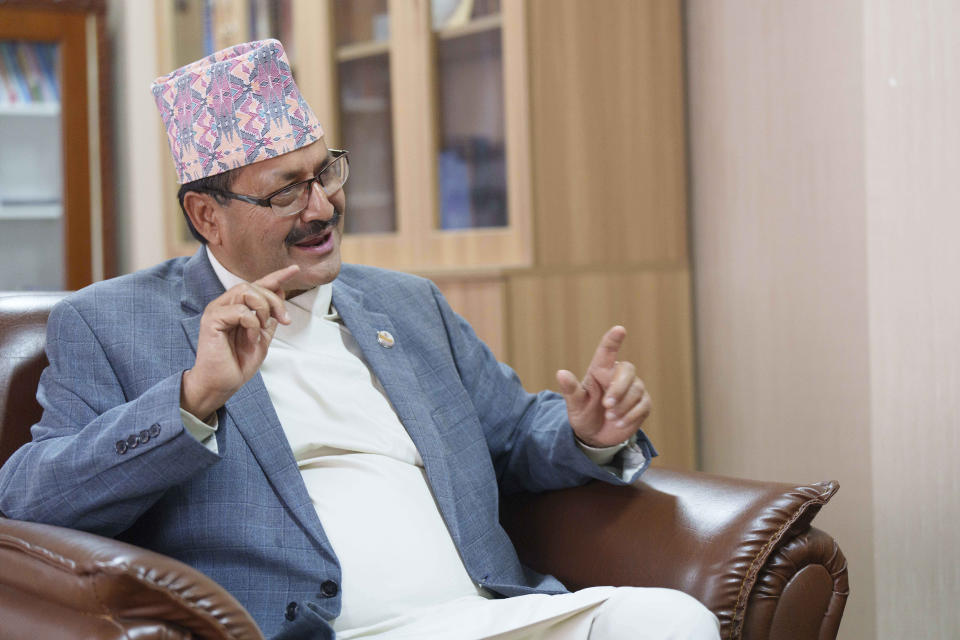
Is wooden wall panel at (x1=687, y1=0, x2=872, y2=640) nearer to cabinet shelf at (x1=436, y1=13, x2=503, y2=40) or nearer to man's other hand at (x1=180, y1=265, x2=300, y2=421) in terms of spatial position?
cabinet shelf at (x1=436, y1=13, x2=503, y2=40)

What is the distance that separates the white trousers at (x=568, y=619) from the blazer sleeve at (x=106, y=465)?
1.01 ft

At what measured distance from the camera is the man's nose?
161 centimetres

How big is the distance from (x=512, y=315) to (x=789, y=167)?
0.71 m

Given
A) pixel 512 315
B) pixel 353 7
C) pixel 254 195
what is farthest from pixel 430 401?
pixel 353 7

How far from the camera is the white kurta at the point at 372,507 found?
139 cm

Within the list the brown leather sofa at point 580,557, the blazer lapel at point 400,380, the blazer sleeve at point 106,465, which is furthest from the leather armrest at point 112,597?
the blazer lapel at point 400,380

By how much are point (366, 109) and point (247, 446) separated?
156cm

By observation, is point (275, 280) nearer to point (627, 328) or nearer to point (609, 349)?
point (609, 349)

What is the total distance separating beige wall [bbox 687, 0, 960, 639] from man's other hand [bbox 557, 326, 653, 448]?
0.80 metres

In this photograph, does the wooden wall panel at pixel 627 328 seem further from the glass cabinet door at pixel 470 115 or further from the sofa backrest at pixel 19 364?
the sofa backrest at pixel 19 364

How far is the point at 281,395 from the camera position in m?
1.57

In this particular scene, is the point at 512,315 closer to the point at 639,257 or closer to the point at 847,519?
the point at 639,257

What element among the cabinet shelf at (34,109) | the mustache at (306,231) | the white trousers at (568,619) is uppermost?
the cabinet shelf at (34,109)

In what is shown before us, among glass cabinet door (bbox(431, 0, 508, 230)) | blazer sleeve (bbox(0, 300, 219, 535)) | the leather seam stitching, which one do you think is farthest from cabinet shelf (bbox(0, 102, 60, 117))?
the leather seam stitching
